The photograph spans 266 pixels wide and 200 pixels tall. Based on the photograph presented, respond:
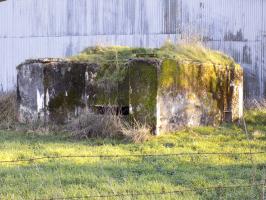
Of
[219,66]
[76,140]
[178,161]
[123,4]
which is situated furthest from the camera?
[123,4]

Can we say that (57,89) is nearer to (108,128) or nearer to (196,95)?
(108,128)

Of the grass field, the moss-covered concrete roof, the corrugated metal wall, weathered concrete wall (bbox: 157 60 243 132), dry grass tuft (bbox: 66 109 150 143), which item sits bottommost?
the grass field

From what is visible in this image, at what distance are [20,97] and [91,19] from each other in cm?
739

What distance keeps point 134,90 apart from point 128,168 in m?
3.17

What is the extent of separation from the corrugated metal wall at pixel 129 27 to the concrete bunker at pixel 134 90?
4.38 meters

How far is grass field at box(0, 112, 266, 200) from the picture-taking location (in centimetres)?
572

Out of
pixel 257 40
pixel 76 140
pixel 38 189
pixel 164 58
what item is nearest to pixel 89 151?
pixel 76 140

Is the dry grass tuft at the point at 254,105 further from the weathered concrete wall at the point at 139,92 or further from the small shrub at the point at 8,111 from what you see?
the small shrub at the point at 8,111

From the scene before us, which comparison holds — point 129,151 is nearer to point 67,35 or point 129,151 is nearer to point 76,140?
point 76,140

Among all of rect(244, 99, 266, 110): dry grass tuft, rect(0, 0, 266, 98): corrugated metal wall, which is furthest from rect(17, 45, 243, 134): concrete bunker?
rect(0, 0, 266, 98): corrugated metal wall

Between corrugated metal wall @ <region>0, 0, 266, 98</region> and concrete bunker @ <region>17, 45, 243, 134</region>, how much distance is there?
14.4 ft

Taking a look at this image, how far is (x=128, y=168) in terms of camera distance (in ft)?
22.7

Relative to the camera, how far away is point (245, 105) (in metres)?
14.2

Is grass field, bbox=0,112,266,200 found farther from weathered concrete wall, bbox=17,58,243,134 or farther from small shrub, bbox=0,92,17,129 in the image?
small shrub, bbox=0,92,17,129
